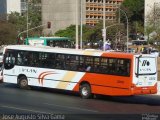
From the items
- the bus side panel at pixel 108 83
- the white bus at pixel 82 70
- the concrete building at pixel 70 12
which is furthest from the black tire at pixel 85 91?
the concrete building at pixel 70 12

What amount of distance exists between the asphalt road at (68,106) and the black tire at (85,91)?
0.28 m

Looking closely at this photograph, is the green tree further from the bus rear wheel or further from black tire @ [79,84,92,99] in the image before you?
black tire @ [79,84,92,99]

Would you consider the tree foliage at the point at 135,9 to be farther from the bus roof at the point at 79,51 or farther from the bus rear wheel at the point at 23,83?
the bus roof at the point at 79,51

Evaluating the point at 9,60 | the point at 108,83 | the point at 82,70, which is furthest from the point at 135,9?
the point at 108,83

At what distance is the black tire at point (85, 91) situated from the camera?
2634cm

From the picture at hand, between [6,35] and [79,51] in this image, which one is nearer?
[79,51]

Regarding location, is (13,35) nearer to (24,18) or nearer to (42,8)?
(24,18)

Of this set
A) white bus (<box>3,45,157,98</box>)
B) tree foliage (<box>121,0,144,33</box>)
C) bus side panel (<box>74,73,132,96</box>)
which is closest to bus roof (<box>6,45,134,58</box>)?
Answer: white bus (<box>3,45,157,98</box>)

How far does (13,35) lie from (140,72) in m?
77.5

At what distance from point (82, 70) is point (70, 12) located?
136870mm

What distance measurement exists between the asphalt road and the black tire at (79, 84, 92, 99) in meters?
0.28

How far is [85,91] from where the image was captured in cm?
2656

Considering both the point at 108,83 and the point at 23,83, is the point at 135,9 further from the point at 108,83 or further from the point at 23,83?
the point at 108,83

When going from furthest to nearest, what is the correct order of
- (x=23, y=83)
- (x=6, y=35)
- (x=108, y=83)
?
(x=6, y=35) → (x=23, y=83) → (x=108, y=83)
